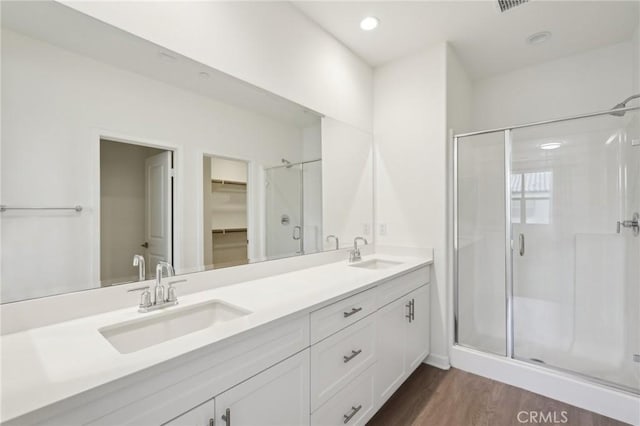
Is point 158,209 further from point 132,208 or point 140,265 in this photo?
point 140,265

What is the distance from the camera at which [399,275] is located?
1.97 m

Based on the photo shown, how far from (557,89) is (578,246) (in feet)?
4.81

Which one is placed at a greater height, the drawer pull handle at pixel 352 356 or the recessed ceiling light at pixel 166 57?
the recessed ceiling light at pixel 166 57

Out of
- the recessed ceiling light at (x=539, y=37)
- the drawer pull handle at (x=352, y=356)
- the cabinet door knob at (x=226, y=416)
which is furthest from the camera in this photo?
the recessed ceiling light at (x=539, y=37)

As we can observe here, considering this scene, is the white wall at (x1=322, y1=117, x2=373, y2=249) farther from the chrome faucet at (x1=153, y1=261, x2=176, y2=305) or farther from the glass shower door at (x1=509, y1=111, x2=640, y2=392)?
A: the chrome faucet at (x1=153, y1=261, x2=176, y2=305)

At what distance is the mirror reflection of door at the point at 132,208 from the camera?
122 cm

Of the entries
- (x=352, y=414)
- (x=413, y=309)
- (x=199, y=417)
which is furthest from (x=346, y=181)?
(x=199, y=417)

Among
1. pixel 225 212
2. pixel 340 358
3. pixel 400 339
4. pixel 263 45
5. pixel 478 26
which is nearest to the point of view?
pixel 340 358

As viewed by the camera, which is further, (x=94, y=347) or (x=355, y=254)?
(x=355, y=254)

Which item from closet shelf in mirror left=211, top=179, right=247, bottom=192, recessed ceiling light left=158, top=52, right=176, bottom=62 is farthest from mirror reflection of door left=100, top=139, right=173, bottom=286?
recessed ceiling light left=158, top=52, right=176, bottom=62

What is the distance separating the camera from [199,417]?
0.89 meters

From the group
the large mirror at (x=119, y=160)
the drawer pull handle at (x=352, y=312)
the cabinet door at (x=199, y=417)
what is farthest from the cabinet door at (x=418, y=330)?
the cabinet door at (x=199, y=417)

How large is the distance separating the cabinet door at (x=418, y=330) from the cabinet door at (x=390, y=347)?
0.09 meters

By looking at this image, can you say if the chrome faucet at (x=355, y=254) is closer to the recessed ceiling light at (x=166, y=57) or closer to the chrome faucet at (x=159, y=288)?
the chrome faucet at (x=159, y=288)
